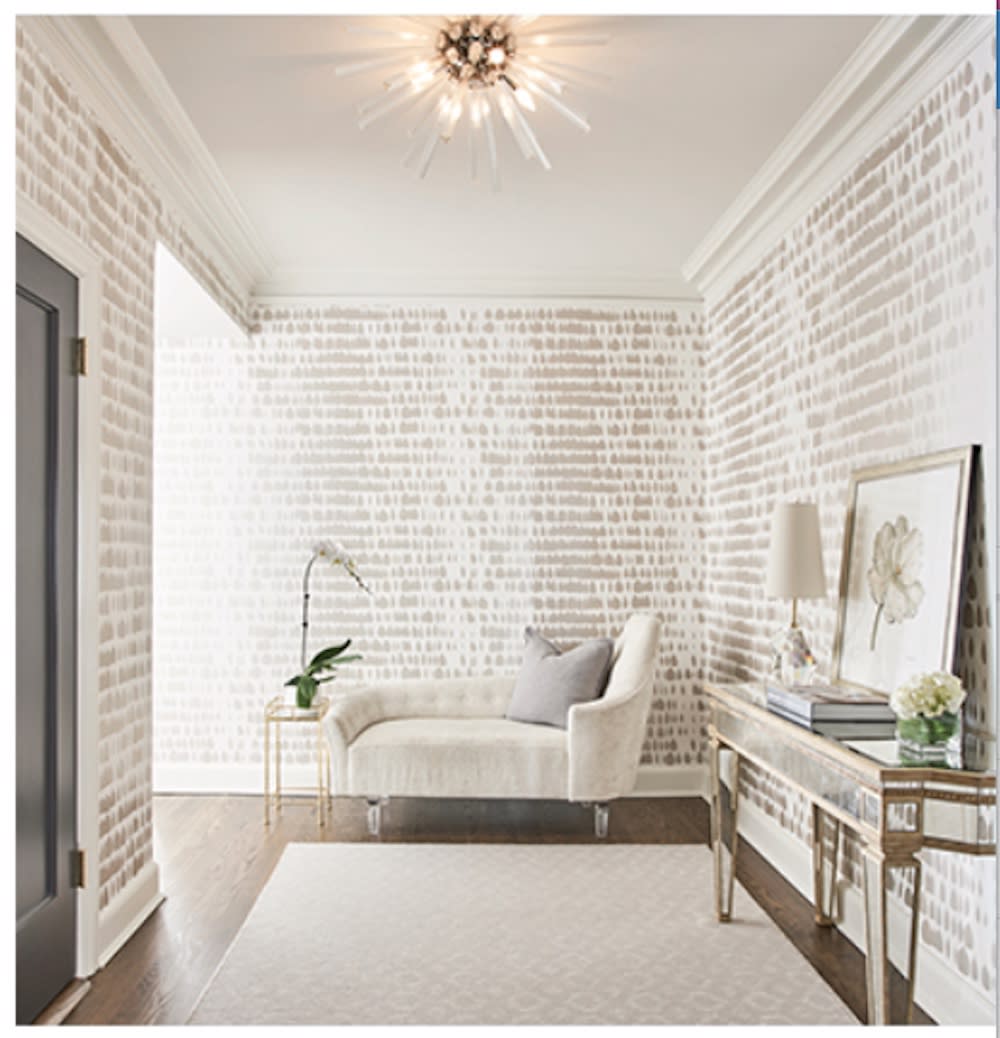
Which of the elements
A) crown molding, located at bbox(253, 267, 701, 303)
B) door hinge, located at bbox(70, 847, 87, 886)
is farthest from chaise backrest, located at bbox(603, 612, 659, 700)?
door hinge, located at bbox(70, 847, 87, 886)

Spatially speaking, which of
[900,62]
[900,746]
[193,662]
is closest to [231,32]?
[900,62]

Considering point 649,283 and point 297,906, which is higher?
point 649,283

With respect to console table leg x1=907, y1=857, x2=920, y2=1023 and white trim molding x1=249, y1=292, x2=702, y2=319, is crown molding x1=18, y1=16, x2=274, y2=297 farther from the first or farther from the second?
console table leg x1=907, y1=857, x2=920, y2=1023

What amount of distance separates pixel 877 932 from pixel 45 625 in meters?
2.25

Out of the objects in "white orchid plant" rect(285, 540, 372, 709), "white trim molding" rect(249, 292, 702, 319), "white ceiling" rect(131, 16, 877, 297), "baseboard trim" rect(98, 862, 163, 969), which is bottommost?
"baseboard trim" rect(98, 862, 163, 969)

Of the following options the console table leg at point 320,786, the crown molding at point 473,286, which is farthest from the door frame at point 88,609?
the crown molding at point 473,286

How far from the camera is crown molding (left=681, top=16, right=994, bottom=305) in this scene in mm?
2664

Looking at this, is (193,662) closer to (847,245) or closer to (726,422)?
(726,422)

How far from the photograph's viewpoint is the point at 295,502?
5.44 metres

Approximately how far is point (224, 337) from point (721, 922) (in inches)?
154

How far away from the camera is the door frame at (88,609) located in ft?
9.50

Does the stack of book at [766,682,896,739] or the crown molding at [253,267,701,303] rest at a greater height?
the crown molding at [253,267,701,303]

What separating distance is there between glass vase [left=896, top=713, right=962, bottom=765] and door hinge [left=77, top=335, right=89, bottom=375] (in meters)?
2.45

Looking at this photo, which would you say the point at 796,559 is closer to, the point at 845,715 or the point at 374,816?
the point at 845,715
